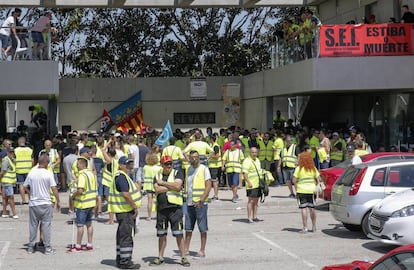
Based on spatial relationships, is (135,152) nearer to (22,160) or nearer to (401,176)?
(22,160)

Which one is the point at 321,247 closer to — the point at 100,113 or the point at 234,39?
the point at 100,113

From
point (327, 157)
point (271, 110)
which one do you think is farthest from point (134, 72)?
point (327, 157)

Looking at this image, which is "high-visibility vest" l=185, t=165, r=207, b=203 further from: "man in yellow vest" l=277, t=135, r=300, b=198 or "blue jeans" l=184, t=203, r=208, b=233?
"man in yellow vest" l=277, t=135, r=300, b=198

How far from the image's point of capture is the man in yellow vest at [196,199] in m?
12.4

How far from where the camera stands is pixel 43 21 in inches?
922

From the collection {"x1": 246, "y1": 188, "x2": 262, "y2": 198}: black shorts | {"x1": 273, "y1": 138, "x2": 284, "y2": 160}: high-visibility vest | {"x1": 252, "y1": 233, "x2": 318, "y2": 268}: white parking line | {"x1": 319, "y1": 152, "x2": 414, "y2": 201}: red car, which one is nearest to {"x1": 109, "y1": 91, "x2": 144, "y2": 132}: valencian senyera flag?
Result: {"x1": 273, "y1": 138, "x2": 284, "y2": 160}: high-visibility vest

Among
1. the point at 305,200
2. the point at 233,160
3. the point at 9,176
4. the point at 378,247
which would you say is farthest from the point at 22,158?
the point at 378,247

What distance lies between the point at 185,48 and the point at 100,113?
10.3m

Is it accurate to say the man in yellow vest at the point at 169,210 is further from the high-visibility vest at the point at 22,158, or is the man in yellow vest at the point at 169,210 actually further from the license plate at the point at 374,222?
the high-visibility vest at the point at 22,158

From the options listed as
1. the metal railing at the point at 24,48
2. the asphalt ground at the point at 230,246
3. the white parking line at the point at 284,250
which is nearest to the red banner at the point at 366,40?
the asphalt ground at the point at 230,246

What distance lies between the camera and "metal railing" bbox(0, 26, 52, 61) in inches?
909

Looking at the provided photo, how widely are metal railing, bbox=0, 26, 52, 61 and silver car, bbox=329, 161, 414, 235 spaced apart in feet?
39.0

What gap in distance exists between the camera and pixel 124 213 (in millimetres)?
11844

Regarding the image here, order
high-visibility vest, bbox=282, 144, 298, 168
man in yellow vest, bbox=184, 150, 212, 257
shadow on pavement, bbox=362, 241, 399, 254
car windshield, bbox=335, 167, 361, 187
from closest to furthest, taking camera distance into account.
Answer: man in yellow vest, bbox=184, 150, 212, 257 → shadow on pavement, bbox=362, 241, 399, 254 → car windshield, bbox=335, 167, 361, 187 → high-visibility vest, bbox=282, 144, 298, 168
